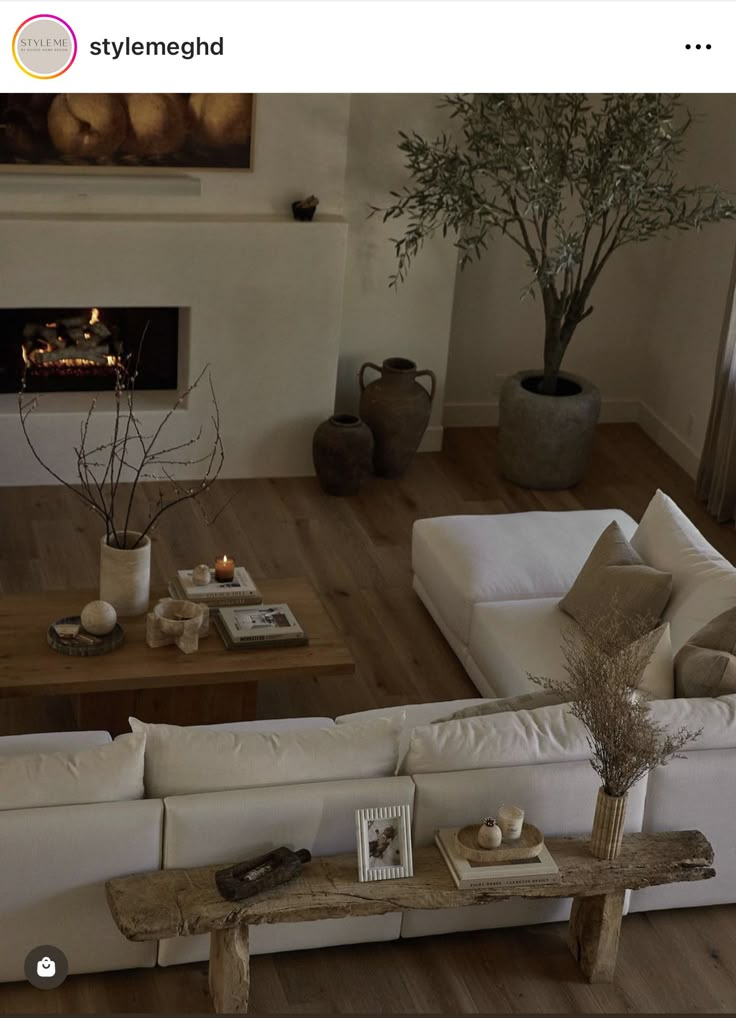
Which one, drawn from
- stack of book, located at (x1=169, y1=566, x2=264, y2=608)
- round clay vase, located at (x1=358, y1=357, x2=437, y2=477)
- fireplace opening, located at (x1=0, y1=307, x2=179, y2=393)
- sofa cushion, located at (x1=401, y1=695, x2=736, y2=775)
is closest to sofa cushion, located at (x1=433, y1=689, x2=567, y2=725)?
sofa cushion, located at (x1=401, y1=695, x2=736, y2=775)

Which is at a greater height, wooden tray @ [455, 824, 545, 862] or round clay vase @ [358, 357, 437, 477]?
round clay vase @ [358, 357, 437, 477]

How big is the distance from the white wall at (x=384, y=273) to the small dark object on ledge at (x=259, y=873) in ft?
13.5

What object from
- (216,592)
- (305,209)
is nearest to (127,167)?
(305,209)

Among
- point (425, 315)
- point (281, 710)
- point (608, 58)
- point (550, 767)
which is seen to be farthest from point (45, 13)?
point (425, 315)

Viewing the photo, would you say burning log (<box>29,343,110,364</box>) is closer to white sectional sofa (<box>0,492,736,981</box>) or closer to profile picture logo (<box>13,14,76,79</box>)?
white sectional sofa (<box>0,492,736,981</box>)

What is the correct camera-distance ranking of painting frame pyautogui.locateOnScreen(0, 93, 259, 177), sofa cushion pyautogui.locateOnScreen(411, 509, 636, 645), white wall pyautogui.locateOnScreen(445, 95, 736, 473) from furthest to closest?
white wall pyautogui.locateOnScreen(445, 95, 736, 473) → painting frame pyautogui.locateOnScreen(0, 93, 259, 177) → sofa cushion pyautogui.locateOnScreen(411, 509, 636, 645)

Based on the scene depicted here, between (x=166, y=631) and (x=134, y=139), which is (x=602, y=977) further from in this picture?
(x=134, y=139)

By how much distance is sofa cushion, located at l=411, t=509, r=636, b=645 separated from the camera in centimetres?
530

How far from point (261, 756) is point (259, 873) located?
33 cm

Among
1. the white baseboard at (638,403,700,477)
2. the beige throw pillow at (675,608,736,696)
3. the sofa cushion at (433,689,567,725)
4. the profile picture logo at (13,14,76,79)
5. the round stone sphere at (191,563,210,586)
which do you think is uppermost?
the profile picture logo at (13,14,76,79)

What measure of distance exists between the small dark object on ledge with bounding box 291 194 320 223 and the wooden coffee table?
2.49 meters

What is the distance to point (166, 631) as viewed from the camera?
4598 millimetres

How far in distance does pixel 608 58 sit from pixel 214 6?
1.65 feet

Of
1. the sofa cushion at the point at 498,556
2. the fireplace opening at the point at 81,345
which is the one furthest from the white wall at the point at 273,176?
the sofa cushion at the point at 498,556
